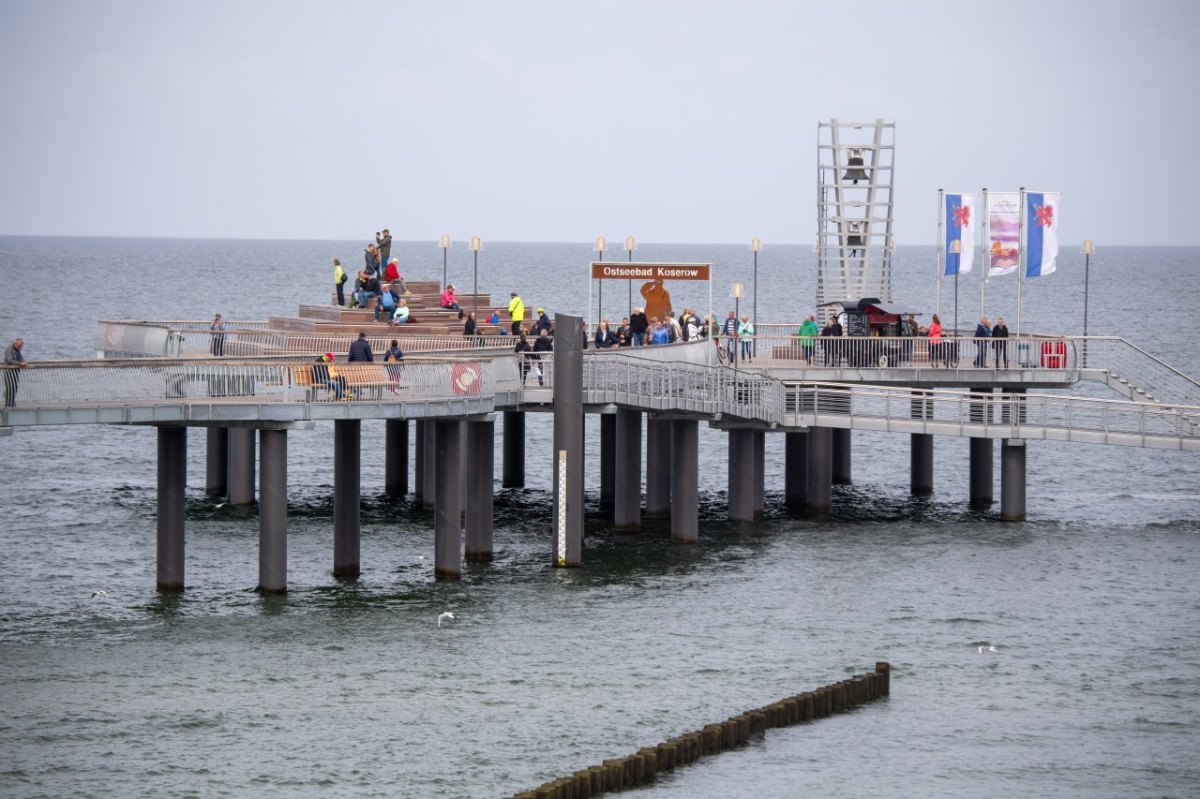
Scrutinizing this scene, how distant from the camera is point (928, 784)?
3344 centimetres

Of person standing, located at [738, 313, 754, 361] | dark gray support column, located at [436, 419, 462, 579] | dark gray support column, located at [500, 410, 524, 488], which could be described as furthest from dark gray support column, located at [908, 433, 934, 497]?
dark gray support column, located at [436, 419, 462, 579]

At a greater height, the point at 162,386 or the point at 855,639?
the point at 162,386

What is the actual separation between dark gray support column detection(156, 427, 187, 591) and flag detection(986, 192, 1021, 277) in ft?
99.5

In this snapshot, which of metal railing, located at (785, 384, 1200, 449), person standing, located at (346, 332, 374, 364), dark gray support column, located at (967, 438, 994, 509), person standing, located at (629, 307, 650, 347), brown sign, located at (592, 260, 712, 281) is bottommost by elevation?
dark gray support column, located at (967, 438, 994, 509)

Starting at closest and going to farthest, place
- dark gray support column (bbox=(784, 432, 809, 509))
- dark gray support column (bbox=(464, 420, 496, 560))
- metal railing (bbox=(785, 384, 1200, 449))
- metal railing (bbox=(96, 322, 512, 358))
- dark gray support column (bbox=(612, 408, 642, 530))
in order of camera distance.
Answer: dark gray support column (bbox=(464, 420, 496, 560)), metal railing (bbox=(96, 322, 512, 358)), dark gray support column (bbox=(612, 408, 642, 530)), metal railing (bbox=(785, 384, 1200, 449)), dark gray support column (bbox=(784, 432, 809, 509))

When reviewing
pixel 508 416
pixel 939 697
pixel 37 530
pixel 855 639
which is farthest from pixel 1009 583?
pixel 37 530

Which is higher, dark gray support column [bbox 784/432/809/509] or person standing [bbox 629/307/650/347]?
person standing [bbox 629/307/650/347]

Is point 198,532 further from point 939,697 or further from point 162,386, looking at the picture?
point 939,697

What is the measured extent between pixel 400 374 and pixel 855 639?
35.9ft

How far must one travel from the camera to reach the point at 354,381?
44.1 meters

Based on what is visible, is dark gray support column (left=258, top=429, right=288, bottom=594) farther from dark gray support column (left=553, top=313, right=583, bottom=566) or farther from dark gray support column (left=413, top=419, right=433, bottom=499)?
dark gray support column (left=413, top=419, right=433, bottom=499)

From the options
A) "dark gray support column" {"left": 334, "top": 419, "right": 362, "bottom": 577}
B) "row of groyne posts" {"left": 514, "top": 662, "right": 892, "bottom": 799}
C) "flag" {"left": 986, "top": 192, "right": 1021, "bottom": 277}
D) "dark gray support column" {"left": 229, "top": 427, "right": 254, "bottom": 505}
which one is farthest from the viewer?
"flag" {"left": 986, "top": 192, "right": 1021, "bottom": 277}

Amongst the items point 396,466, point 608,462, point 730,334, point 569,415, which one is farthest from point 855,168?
point 569,415

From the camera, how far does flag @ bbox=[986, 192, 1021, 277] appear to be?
65875 millimetres
